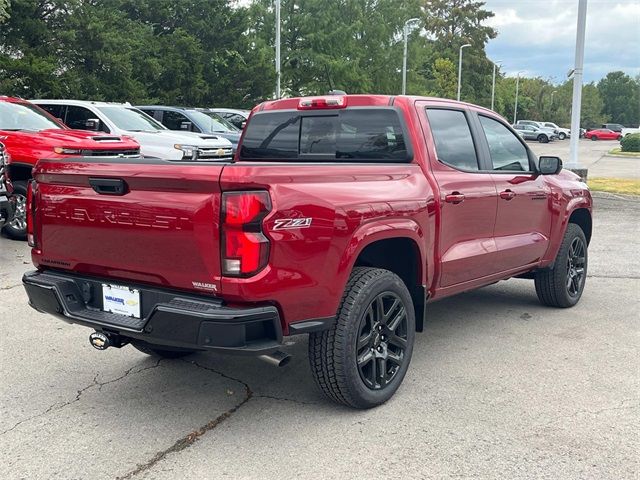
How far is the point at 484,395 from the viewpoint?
4102 mm

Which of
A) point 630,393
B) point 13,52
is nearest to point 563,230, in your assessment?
point 630,393

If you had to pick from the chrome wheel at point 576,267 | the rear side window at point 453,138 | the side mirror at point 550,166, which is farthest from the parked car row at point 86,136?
the chrome wheel at point 576,267

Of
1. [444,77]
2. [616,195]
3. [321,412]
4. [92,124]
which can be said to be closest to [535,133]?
[444,77]

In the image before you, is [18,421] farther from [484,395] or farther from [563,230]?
[563,230]

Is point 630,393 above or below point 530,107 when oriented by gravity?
below

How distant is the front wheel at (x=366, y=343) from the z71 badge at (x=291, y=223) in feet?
1.84

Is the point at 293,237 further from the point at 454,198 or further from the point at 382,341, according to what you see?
the point at 454,198

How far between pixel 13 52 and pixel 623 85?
127652 millimetres

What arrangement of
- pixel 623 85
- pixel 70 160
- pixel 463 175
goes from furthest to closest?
pixel 623 85 < pixel 463 175 < pixel 70 160

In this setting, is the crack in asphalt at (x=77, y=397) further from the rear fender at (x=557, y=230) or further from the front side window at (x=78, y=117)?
the front side window at (x=78, y=117)

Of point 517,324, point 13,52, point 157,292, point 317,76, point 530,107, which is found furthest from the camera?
point 530,107

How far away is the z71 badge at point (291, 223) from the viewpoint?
321 centimetres

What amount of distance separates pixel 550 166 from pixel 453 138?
122 centimetres

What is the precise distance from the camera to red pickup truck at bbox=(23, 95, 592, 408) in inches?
125
